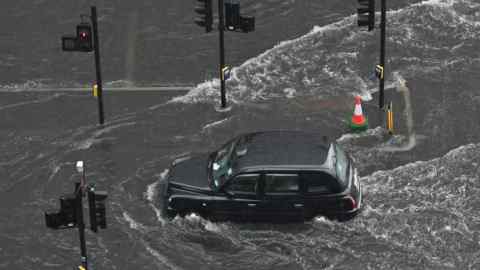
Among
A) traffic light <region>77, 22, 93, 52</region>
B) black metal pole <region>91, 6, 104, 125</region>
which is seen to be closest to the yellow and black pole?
black metal pole <region>91, 6, 104, 125</region>

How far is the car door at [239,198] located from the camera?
50.3 ft

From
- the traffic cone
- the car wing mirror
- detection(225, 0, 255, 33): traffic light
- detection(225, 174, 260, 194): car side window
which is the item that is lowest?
the car wing mirror

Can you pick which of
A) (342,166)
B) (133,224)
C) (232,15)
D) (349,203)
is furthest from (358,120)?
(133,224)

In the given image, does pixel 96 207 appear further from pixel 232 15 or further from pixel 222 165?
pixel 232 15

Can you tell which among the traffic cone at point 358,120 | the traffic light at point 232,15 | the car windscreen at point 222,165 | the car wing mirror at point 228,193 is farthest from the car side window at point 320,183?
the traffic light at point 232,15

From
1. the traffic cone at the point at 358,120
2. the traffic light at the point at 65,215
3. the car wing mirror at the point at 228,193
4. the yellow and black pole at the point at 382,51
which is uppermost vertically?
the yellow and black pole at the point at 382,51

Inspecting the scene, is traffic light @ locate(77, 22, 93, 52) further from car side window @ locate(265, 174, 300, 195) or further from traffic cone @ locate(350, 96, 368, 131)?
traffic cone @ locate(350, 96, 368, 131)

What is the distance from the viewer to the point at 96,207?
39.5 feet

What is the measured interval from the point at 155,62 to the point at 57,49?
3.19 meters

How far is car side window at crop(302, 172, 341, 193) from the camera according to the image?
49.9ft

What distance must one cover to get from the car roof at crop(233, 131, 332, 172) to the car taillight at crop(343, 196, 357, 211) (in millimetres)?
663

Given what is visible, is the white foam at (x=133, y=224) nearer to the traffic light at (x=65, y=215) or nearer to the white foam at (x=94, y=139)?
the white foam at (x=94, y=139)

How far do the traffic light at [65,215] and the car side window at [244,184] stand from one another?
403 cm

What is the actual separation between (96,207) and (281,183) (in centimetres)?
424
